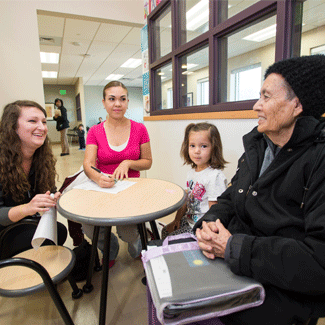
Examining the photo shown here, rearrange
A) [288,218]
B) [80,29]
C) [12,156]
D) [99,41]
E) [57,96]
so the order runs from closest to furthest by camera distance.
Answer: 1. [288,218]
2. [12,156]
3. [80,29]
4. [99,41]
5. [57,96]

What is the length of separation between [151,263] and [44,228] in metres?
0.59

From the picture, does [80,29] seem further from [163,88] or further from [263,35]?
[263,35]

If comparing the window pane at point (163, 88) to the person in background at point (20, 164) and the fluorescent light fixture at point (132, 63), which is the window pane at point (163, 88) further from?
the fluorescent light fixture at point (132, 63)

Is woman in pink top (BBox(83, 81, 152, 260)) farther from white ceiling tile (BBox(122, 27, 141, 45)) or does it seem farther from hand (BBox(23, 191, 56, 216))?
white ceiling tile (BBox(122, 27, 141, 45))

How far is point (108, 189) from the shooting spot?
1.36 meters

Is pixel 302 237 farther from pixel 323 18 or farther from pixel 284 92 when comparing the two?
pixel 323 18

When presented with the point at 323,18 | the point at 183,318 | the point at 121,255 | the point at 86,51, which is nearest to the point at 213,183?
the point at 183,318

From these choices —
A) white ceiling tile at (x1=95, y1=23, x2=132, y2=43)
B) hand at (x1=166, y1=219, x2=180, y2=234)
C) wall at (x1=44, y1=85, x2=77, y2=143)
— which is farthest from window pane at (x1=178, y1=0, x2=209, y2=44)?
wall at (x1=44, y1=85, x2=77, y2=143)

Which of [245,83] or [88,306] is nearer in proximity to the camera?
[88,306]

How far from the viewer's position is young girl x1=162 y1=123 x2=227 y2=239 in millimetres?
1374

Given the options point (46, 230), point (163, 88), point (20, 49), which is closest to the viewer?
point (46, 230)

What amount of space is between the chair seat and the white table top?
27cm

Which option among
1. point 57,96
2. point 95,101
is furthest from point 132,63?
point 57,96

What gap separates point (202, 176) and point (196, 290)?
88 cm
